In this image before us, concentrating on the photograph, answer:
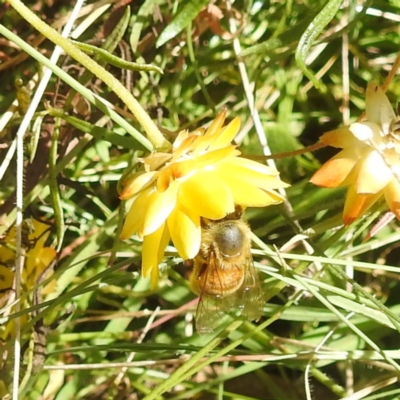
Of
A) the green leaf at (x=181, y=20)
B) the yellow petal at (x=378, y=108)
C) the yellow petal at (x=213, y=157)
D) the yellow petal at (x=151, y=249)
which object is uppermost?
the green leaf at (x=181, y=20)

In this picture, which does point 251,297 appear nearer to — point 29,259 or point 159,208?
point 159,208

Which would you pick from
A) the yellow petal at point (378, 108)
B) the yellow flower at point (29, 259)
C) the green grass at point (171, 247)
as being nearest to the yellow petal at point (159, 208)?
the yellow petal at point (378, 108)

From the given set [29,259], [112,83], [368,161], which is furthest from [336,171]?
[29,259]

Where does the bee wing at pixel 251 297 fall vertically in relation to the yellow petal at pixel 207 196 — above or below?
below

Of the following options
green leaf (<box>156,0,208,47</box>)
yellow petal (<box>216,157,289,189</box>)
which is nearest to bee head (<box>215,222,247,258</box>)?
yellow petal (<box>216,157,289,189</box>)

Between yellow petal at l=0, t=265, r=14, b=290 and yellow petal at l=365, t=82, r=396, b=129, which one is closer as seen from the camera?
yellow petal at l=365, t=82, r=396, b=129

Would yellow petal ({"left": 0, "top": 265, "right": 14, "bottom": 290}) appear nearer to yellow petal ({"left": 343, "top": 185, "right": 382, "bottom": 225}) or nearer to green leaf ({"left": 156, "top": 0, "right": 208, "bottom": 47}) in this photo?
green leaf ({"left": 156, "top": 0, "right": 208, "bottom": 47})

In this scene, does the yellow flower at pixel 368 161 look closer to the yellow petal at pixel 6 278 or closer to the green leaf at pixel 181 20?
the green leaf at pixel 181 20
